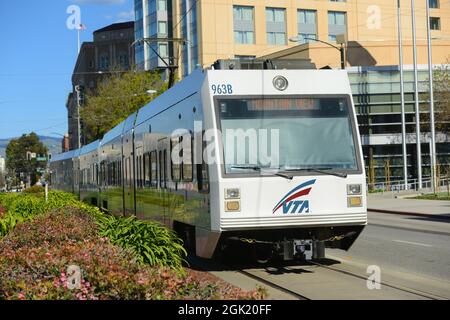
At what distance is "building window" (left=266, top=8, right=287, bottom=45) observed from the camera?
7656 centimetres

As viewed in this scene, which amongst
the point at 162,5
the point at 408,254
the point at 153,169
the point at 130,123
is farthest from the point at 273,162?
the point at 162,5

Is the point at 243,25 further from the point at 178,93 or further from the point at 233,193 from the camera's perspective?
the point at 233,193

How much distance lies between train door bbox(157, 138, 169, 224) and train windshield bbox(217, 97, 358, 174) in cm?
Answer: 359

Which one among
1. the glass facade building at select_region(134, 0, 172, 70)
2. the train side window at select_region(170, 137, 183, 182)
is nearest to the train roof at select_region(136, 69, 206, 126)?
the train side window at select_region(170, 137, 183, 182)

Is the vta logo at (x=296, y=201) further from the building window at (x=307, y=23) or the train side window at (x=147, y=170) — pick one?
the building window at (x=307, y=23)

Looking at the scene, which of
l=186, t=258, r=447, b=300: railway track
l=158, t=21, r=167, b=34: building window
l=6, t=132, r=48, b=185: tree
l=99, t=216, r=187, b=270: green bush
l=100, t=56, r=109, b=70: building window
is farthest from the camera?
l=6, t=132, r=48, b=185: tree

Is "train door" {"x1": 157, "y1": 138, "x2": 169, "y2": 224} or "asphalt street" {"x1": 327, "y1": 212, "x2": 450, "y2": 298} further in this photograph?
"train door" {"x1": 157, "y1": 138, "x2": 169, "y2": 224}

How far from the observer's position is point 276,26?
7675 centimetres

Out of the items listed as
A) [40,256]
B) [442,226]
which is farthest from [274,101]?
[442,226]

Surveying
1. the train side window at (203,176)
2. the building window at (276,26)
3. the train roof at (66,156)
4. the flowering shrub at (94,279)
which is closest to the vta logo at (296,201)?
the train side window at (203,176)

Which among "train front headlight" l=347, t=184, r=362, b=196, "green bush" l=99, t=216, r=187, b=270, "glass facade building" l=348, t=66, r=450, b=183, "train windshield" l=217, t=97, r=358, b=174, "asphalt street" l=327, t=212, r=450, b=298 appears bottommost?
"asphalt street" l=327, t=212, r=450, b=298

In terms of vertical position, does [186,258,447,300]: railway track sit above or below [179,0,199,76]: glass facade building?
below

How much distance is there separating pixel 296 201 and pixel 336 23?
7138 cm

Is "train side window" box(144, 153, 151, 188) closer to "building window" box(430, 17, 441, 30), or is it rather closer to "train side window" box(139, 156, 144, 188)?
"train side window" box(139, 156, 144, 188)
